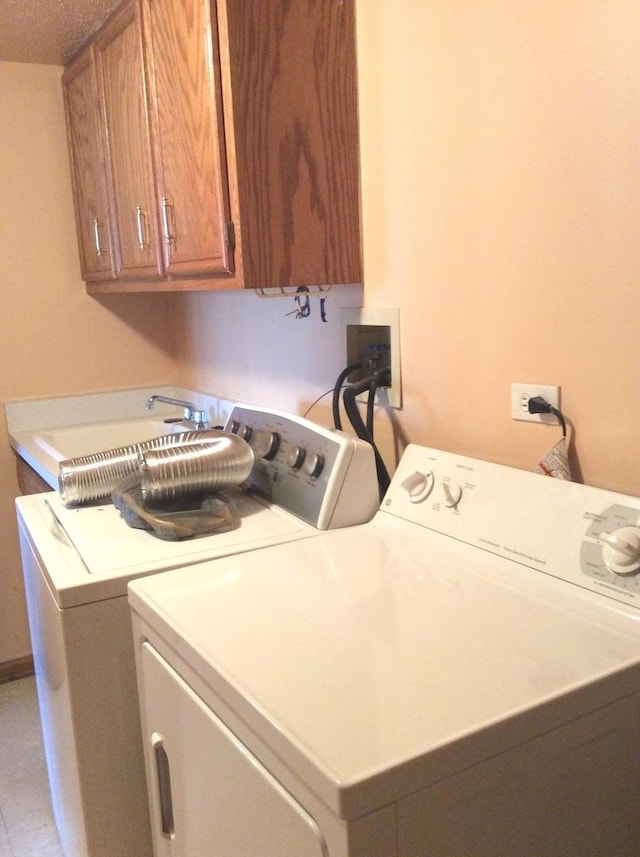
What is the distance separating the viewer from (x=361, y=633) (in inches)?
38.9

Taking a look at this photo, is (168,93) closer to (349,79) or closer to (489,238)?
(349,79)

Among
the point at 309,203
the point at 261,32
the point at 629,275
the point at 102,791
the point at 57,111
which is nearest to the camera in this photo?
the point at 629,275

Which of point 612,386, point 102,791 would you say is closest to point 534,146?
point 612,386

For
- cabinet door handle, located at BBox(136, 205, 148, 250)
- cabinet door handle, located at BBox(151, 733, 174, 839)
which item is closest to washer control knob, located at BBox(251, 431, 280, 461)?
cabinet door handle, located at BBox(151, 733, 174, 839)

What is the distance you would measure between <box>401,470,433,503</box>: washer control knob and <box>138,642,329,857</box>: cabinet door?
1.81 ft

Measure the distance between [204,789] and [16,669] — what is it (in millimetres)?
2172

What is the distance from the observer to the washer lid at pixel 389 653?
0.76m

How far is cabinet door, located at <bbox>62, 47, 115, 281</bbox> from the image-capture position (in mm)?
2441

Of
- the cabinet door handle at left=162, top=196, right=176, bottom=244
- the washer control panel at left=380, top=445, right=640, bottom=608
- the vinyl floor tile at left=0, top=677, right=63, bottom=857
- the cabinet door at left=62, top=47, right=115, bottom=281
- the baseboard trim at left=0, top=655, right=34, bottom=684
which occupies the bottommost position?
the vinyl floor tile at left=0, top=677, right=63, bottom=857

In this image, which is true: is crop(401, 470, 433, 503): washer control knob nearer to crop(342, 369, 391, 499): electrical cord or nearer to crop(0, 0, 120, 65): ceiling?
crop(342, 369, 391, 499): electrical cord

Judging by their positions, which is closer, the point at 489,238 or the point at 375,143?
the point at 489,238

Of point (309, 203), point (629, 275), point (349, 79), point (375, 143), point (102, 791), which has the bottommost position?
point (102, 791)

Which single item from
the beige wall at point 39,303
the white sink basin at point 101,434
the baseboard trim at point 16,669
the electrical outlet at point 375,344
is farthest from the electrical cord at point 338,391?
the baseboard trim at point 16,669

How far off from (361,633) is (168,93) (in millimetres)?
1418
